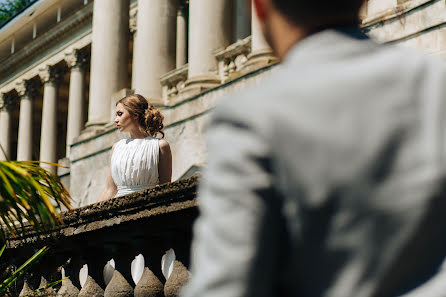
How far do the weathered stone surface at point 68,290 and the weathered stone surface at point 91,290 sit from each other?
210mm

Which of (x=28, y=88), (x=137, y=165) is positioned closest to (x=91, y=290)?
(x=137, y=165)

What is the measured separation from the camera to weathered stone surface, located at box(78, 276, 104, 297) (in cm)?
600

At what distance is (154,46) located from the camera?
68.0 feet

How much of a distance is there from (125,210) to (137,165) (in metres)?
2.36

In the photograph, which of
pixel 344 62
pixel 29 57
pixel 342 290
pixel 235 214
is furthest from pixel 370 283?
pixel 29 57

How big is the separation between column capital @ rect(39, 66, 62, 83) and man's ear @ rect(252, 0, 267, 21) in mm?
41450

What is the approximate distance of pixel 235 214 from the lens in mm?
1479

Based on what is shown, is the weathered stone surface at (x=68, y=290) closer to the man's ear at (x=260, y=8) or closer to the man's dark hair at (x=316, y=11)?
the man's ear at (x=260, y=8)

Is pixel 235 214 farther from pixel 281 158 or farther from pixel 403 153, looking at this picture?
pixel 403 153

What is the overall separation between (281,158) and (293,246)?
19cm

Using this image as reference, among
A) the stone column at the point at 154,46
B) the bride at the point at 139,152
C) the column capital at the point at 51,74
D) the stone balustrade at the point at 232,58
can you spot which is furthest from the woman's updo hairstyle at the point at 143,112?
the column capital at the point at 51,74

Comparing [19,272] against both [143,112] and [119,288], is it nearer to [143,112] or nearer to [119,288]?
[119,288]

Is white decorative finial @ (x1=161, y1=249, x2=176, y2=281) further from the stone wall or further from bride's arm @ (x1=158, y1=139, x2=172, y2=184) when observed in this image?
the stone wall

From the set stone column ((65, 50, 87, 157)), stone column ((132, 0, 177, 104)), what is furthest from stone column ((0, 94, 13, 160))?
stone column ((132, 0, 177, 104))
